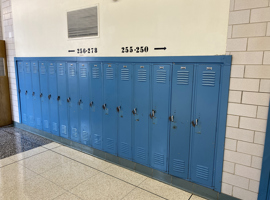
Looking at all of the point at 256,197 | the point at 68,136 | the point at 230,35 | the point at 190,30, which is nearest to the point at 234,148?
the point at 256,197

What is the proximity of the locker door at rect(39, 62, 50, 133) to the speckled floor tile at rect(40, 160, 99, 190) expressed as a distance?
1474 mm

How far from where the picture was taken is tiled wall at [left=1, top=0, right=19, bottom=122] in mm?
5039

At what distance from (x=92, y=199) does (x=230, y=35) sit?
8.52 ft

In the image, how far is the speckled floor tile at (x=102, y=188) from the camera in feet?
8.94

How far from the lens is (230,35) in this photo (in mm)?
2322

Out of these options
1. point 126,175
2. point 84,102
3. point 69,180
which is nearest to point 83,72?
point 84,102

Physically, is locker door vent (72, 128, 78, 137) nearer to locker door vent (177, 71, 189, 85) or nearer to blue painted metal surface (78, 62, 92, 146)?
blue painted metal surface (78, 62, 92, 146)

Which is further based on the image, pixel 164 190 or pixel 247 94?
pixel 164 190

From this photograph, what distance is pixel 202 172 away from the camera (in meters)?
2.69

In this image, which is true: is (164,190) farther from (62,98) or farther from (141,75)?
(62,98)

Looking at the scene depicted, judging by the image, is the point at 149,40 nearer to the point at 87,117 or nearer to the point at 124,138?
the point at 124,138

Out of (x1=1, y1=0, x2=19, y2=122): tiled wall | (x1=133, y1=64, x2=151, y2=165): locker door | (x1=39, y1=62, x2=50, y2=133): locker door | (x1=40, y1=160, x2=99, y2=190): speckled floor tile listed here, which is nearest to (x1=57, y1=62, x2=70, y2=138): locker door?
(x1=39, y1=62, x2=50, y2=133): locker door

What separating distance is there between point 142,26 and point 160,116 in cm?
131

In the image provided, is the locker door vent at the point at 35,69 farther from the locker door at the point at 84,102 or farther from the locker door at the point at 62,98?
the locker door at the point at 84,102
